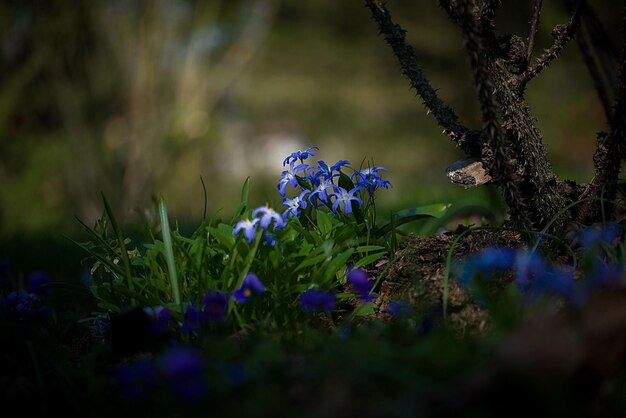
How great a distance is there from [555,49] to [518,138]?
0.33 m

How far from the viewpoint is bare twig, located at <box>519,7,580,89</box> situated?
6.97 ft

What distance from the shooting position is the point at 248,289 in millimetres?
1838

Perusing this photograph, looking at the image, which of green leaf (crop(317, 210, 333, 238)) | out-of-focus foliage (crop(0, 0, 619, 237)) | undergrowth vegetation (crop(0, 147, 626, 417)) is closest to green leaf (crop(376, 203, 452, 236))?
undergrowth vegetation (crop(0, 147, 626, 417))

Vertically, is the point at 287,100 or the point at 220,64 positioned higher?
the point at 287,100

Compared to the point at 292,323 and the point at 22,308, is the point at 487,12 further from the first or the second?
the point at 22,308

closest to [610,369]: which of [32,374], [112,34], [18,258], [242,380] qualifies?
[242,380]

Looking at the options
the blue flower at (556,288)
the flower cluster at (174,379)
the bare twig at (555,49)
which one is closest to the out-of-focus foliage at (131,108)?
the bare twig at (555,49)

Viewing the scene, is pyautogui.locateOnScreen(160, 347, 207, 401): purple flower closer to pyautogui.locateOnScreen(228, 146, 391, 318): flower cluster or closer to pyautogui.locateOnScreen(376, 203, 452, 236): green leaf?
pyautogui.locateOnScreen(228, 146, 391, 318): flower cluster

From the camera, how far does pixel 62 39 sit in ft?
21.3

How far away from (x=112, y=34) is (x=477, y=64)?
5770 mm

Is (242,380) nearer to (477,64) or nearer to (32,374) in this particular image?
(32,374)

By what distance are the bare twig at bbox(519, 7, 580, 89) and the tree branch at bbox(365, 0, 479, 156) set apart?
0.86ft

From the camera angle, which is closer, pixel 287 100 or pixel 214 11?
pixel 214 11

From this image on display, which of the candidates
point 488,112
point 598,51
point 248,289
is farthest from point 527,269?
point 598,51
